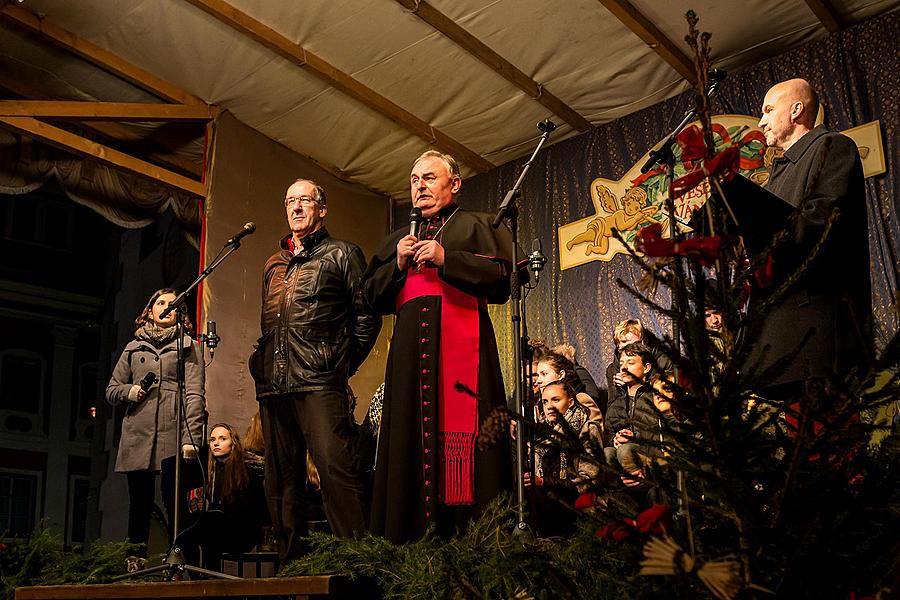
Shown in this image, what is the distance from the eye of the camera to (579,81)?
6863 millimetres

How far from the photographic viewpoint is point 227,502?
538cm

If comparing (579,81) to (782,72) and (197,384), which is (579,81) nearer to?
(782,72)

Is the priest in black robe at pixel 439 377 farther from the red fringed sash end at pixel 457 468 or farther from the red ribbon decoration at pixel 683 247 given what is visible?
the red ribbon decoration at pixel 683 247

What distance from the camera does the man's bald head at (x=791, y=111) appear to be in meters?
2.76

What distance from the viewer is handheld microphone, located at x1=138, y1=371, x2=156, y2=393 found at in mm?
5355

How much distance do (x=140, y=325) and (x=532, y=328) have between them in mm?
3155

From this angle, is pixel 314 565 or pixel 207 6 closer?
pixel 314 565

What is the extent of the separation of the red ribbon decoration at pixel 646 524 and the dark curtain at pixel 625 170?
4496mm

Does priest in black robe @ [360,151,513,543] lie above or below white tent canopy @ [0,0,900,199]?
below

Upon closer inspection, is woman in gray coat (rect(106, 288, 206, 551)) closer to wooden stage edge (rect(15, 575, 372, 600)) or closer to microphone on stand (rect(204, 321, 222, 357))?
microphone on stand (rect(204, 321, 222, 357))

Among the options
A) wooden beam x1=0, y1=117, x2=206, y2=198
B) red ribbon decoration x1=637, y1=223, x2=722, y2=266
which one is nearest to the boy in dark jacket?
red ribbon decoration x1=637, y1=223, x2=722, y2=266

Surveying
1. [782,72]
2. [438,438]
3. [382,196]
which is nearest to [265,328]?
[438,438]

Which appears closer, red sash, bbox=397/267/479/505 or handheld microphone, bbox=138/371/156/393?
red sash, bbox=397/267/479/505

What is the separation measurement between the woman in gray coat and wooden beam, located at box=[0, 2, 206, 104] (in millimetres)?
1850
